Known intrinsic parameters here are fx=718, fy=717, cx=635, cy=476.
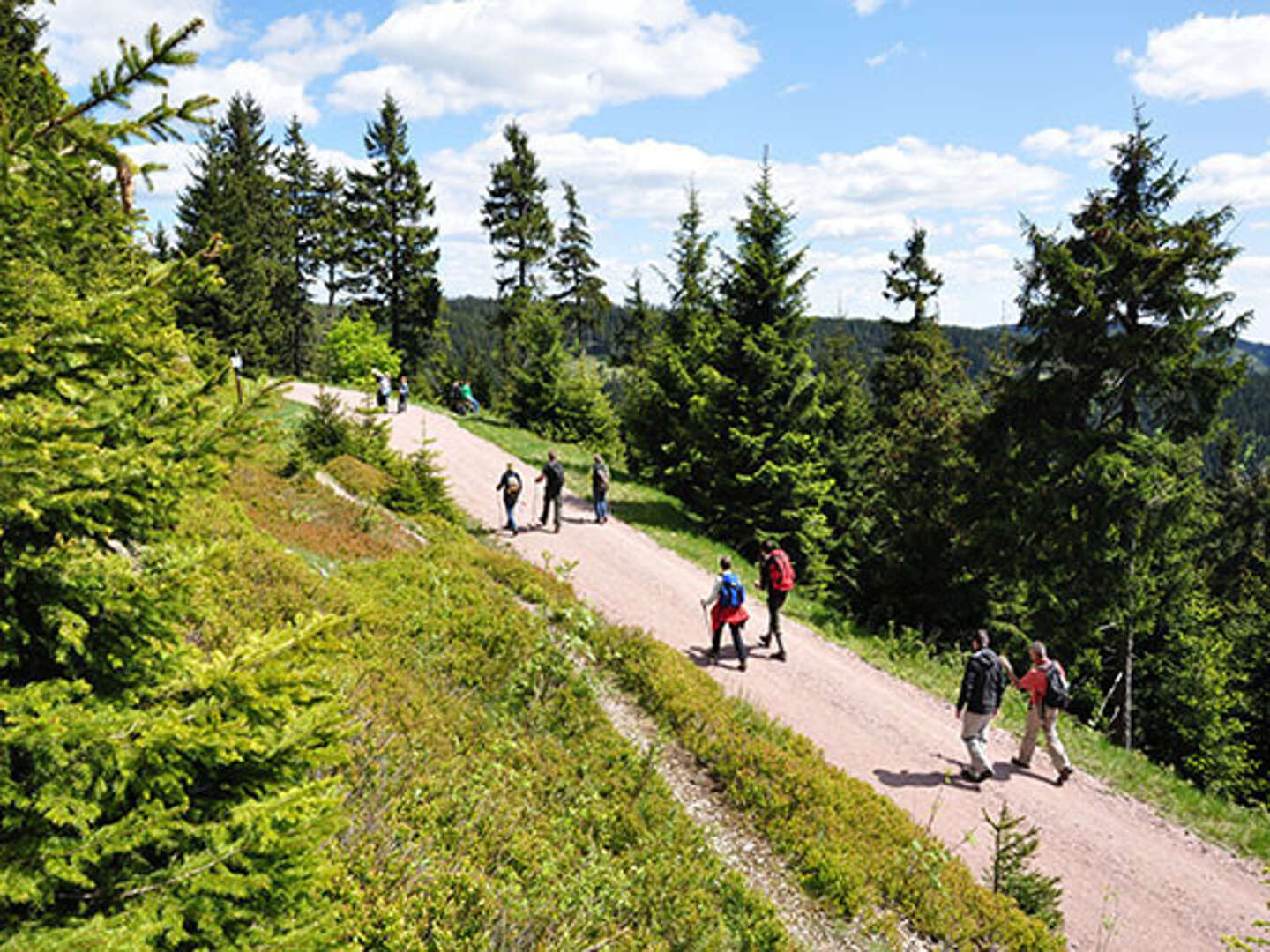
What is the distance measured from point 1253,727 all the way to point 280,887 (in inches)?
1572

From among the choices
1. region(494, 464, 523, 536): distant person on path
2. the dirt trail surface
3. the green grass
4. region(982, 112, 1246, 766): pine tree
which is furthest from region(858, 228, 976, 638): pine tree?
region(494, 464, 523, 536): distant person on path

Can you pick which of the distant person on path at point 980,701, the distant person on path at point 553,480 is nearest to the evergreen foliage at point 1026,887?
the distant person on path at point 980,701

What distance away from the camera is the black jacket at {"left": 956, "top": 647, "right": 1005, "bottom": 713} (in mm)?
10789

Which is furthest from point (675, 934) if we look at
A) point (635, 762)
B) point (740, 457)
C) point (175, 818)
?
point (740, 457)

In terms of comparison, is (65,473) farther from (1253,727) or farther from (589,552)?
(1253,727)

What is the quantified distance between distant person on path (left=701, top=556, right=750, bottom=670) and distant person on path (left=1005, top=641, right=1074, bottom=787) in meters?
4.44

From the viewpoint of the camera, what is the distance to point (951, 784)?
11.0 metres

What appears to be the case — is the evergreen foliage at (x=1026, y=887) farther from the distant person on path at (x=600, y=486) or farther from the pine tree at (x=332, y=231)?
the pine tree at (x=332, y=231)

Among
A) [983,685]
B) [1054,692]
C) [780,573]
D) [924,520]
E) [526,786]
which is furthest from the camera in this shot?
[924,520]

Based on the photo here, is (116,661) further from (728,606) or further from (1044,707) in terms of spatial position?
(1044,707)

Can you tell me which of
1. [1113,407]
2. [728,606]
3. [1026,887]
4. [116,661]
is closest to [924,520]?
[1113,407]

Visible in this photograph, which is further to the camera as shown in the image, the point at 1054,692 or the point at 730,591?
the point at 730,591

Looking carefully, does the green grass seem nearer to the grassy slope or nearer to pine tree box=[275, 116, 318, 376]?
the grassy slope

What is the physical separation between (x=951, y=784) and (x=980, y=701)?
1410mm
